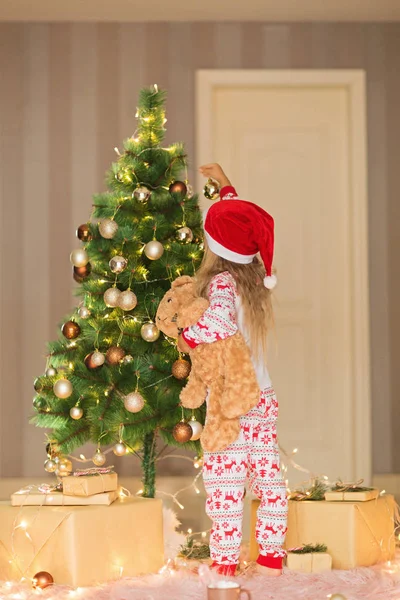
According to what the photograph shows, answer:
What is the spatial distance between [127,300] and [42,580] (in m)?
0.90

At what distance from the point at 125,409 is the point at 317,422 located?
5.64ft

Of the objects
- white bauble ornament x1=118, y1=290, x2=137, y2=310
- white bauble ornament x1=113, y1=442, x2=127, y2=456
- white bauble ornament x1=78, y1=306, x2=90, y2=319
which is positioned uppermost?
Result: white bauble ornament x1=118, y1=290, x2=137, y2=310

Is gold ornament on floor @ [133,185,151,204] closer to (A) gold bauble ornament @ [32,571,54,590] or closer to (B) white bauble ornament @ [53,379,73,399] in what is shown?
(B) white bauble ornament @ [53,379,73,399]

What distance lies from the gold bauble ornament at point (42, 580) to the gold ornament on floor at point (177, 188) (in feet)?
4.32

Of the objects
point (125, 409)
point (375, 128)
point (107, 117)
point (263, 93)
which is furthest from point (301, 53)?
point (125, 409)

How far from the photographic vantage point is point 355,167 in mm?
4125

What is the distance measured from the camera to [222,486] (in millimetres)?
2436

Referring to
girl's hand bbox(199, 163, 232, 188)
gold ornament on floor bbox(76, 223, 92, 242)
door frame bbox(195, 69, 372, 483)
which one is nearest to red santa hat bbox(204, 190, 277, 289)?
girl's hand bbox(199, 163, 232, 188)

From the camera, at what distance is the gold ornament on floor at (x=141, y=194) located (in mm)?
2730

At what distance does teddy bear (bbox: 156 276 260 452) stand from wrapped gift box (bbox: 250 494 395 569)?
40cm

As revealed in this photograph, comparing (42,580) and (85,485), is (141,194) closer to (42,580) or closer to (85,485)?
(85,485)

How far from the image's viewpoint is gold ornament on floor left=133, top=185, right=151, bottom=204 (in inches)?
107

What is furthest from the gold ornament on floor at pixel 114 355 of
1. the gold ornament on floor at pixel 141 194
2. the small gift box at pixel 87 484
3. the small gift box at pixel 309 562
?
the small gift box at pixel 309 562

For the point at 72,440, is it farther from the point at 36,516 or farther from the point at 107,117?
the point at 107,117
